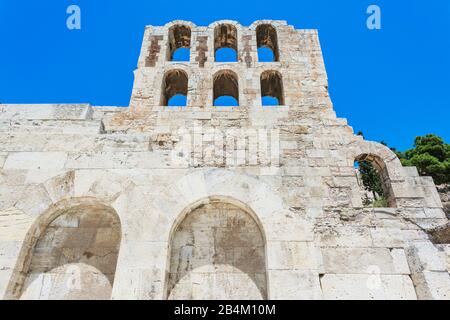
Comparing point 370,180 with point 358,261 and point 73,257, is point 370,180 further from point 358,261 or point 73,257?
point 73,257

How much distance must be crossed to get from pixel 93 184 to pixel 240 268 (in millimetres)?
2981

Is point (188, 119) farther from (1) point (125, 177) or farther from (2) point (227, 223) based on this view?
(2) point (227, 223)

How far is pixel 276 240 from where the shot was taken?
4824 mm

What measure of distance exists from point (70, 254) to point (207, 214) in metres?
2.44

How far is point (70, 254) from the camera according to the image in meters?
5.11

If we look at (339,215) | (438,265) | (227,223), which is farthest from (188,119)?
(438,265)

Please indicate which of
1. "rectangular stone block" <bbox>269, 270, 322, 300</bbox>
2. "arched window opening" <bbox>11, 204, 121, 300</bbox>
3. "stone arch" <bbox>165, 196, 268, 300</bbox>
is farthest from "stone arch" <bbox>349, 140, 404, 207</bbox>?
"arched window opening" <bbox>11, 204, 121, 300</bbox>

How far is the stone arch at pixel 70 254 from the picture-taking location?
4.79 m

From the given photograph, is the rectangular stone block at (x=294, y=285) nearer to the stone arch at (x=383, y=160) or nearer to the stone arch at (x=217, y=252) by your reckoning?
the stone arch at (x=217, y=252)

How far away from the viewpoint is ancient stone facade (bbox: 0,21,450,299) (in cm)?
465

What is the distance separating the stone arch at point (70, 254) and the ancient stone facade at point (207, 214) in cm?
2

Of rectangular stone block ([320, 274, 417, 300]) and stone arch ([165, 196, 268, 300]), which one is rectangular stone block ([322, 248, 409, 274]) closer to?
rectangular stone block ([320, 274, 417, 300])

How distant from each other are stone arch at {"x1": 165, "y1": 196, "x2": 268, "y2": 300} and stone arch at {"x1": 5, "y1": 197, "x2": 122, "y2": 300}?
1.08 meters

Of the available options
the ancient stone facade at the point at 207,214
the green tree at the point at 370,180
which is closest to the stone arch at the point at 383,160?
the ancient stone facade at the point at 207,214
